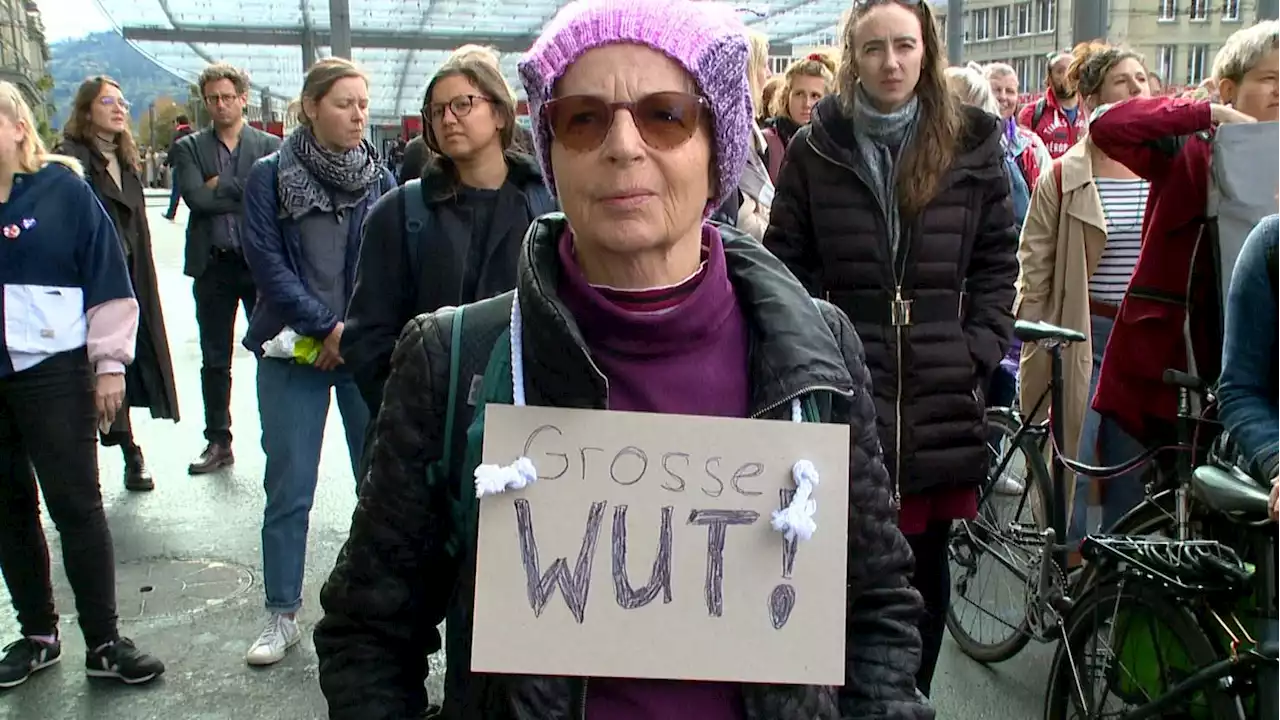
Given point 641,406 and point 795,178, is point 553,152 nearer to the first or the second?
point 641,406

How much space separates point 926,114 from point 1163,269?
88 centimetres

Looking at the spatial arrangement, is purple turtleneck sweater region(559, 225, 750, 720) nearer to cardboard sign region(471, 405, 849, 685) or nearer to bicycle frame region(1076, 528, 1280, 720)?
cardboard sign region(471, 405, 849, 685)

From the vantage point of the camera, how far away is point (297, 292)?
160 inches

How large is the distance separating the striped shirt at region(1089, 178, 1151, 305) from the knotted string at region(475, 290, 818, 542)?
3535 millimetres

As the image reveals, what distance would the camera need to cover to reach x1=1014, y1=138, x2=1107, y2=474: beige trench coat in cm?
438

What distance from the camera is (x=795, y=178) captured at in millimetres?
3279

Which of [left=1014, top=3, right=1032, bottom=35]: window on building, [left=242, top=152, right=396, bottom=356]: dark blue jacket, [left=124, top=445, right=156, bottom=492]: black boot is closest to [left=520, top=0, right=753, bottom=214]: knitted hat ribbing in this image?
[left=242, top=152, right=396, bottom=356]: dark blue jacket

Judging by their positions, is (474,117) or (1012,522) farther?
(1012,522)

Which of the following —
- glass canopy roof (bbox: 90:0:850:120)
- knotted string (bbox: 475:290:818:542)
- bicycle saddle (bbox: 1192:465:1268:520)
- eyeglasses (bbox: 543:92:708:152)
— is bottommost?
bicycle saddle (bbox: 1192:465:1268:520)

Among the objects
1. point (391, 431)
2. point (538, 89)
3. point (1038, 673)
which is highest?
point (538, 89)

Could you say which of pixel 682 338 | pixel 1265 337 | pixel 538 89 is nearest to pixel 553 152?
pixel 538 89

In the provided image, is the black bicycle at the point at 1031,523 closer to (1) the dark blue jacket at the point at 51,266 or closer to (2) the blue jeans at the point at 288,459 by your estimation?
Answer: (2) the blue jeans at the point at 288,459

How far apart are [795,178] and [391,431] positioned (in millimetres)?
2124

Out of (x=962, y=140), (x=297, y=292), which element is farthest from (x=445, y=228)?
(x=962, y=140)
